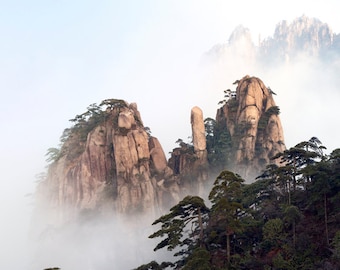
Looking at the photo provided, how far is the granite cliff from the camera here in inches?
2514

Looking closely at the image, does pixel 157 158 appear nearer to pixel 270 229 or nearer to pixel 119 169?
pixel 119 169

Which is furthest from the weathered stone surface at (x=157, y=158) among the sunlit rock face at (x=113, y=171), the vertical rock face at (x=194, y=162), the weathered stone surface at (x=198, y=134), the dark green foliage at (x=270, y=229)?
the dark green foliage at (x=270, y=229)

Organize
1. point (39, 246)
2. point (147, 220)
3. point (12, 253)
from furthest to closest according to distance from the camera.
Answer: point (12, 253), point (39, 246), point (147, 220)

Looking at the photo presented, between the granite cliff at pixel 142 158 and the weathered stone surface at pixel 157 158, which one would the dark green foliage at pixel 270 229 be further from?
the weathered stone surface at pixel 157 158

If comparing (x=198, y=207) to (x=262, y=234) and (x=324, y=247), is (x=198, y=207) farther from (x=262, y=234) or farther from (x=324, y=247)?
(x=324, y=247)

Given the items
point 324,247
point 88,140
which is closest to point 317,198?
point 324,247

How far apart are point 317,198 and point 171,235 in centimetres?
1226

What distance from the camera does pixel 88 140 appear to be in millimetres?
67938

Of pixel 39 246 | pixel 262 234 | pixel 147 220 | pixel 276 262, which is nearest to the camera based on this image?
pixel 276 262

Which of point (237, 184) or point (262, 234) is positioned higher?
point (237, 184)

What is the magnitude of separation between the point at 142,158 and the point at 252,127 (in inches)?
800

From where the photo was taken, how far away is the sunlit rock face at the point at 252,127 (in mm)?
67062

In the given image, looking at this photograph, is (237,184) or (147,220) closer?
(237,184)

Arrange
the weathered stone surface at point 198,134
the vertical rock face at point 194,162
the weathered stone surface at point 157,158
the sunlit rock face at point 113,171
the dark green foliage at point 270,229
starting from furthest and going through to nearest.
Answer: the weathered stone surface at point 198,134, the weathered stone surface at point 157,158, the vertical rock face at point 194,162, the sunlit rock face at point 113,171, the dark green foliage at point 270,229
